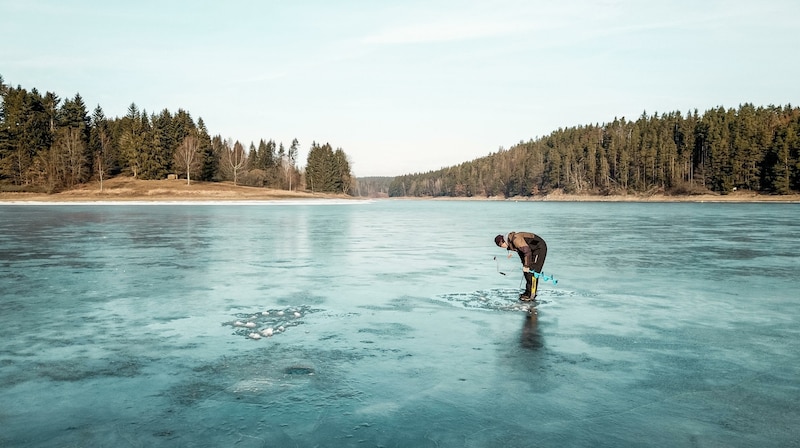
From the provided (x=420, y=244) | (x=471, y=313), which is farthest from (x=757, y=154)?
(x=471, y=313)

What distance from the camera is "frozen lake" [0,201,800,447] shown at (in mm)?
5488

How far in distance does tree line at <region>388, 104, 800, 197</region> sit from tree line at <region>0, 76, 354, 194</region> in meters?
77.8

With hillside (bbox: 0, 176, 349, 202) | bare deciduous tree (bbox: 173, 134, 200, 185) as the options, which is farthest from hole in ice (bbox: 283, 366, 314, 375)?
bare deciduous tree (bbox: 173, 134, 200, 185)

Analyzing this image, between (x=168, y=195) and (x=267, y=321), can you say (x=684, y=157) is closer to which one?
(x=168, y=195)

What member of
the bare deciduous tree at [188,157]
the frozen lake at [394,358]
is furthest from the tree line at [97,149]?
the frozen lake at [394,358]

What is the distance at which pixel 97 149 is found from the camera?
11756 centimetres

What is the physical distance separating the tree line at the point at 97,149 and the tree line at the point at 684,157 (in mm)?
77804

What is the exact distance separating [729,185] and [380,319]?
138 metres

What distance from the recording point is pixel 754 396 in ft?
21.0

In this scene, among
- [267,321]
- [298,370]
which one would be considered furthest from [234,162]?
[298,370]

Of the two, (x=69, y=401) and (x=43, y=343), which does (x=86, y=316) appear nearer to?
(x=43, y=343)

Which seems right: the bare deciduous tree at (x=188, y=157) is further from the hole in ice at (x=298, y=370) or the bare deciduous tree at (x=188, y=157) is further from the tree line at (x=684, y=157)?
the hole in ice at (x=298, y=370)

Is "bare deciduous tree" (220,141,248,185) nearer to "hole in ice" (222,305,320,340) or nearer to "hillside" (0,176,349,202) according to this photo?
"hillside" (0,176,349,202)

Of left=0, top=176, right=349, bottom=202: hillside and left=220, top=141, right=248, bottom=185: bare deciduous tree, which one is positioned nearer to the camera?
left=0, top=176, right=349, bottom=202: hillside
